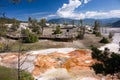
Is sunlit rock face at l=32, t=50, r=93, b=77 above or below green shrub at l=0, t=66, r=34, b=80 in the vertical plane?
above

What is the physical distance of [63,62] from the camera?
4028 centimetres

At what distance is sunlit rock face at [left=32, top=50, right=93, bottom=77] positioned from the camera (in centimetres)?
3766

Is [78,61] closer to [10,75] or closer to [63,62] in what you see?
[63,62]

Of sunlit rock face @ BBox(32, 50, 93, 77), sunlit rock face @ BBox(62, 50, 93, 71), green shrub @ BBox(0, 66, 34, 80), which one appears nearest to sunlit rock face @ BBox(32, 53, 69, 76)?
sunlit rock face @ BBox(32, 50, 93, 77)

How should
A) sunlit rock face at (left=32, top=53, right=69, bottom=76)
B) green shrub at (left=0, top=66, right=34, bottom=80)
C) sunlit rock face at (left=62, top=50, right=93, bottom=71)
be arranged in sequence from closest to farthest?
green shrub at (left=0, top=66, right=34, bottom=80) → sunlit rock face at (left=32, top=53, right=69, bottom=76) → sunlit rock face at (left=62, top=50, right=93, bottom=71)

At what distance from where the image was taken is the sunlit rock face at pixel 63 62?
37.7 m

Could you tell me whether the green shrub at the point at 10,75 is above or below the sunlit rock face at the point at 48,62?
below

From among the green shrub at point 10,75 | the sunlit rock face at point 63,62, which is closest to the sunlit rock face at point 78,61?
the sunlit rock face at point 63,62

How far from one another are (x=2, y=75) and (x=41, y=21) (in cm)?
8923

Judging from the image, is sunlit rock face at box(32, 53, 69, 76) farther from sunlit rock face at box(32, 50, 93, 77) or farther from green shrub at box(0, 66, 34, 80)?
green shrub at box(0, 66, 34, 80)

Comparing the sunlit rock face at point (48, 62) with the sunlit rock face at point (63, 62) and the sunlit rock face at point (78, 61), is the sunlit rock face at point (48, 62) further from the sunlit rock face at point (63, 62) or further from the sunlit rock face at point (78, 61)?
the sunlit rock face at point (78, 61)

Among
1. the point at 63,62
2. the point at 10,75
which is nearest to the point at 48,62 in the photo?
the point at 63,62

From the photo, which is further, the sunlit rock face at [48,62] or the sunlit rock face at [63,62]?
the sunlit rock face at [63,62]

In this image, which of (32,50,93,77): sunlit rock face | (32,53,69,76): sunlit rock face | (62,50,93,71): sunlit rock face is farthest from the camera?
(62,50,93,71): sunlit rock face
